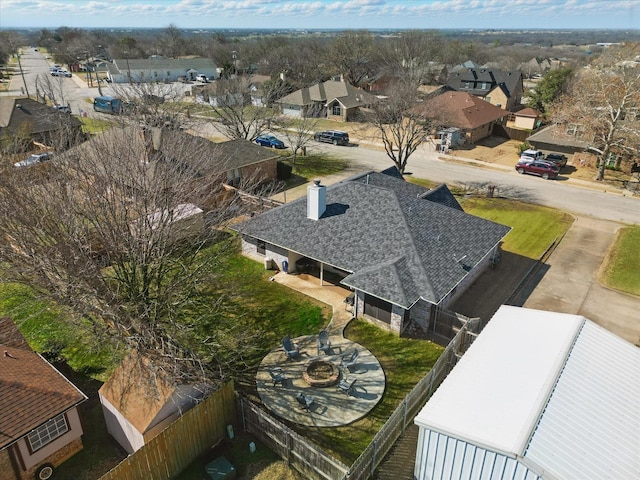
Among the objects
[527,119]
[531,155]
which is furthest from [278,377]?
[527,119]

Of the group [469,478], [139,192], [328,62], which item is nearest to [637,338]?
[469,478]

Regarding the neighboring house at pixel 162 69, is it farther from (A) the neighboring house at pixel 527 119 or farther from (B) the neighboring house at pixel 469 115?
(A) the neighboring house at pixel 527 119

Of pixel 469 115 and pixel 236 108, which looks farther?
pixel 469 115

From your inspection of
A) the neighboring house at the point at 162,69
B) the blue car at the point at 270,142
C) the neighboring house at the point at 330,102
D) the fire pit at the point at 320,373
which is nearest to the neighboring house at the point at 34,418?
the fire pit at the point at 320,373

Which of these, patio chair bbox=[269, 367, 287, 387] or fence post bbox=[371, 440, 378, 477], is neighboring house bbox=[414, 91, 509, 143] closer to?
patio chair bbox=[269, 367, 287, 387]

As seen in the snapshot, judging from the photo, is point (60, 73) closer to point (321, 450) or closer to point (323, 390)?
point (323, 390)

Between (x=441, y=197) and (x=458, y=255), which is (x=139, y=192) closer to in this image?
(x=458, y=255)
